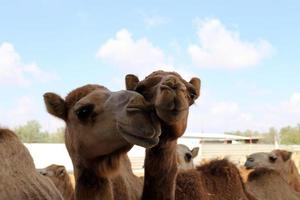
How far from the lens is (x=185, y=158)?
8.61 m

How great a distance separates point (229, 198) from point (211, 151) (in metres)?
19.1

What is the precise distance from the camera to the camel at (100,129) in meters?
2.63

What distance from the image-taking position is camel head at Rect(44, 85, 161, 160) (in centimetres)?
262

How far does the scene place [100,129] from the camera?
300cm

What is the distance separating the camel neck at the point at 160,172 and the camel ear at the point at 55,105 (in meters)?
0.71

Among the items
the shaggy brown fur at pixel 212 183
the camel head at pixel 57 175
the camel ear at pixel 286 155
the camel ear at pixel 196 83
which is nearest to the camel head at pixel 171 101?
the camel ear at pixel 196 83

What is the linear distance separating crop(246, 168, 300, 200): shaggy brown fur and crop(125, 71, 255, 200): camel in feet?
6.36

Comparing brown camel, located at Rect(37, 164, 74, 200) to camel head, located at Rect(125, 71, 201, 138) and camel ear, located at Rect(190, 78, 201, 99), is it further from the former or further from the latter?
camel head, located at Rect(125, 71, 201, 138)

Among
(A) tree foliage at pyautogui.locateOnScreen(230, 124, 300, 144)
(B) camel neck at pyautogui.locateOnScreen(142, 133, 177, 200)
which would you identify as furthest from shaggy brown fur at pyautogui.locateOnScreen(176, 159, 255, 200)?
(A) tree foliage at pyautogui.locateOnScreen(230, 124, 300, 144)

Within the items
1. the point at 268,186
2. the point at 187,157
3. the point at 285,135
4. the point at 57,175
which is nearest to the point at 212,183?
the point at 268,186

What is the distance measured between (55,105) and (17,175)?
726 millimetres

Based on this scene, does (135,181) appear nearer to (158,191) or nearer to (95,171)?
(158,191)

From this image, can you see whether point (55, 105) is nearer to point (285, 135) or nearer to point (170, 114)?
point (170, 114)

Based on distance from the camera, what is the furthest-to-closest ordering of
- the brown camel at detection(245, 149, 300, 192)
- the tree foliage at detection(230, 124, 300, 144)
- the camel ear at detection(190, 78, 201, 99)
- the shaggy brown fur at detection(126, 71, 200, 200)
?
1. the tree foliage at detection(230, 124, 300, 144)
2. the brown camel at detection(245, 149, 300, 192)
3. the camel ear at detection(190, 78, 201, 99)
4. the shaggy brown fur at detection(126, 71, 200, 200)
